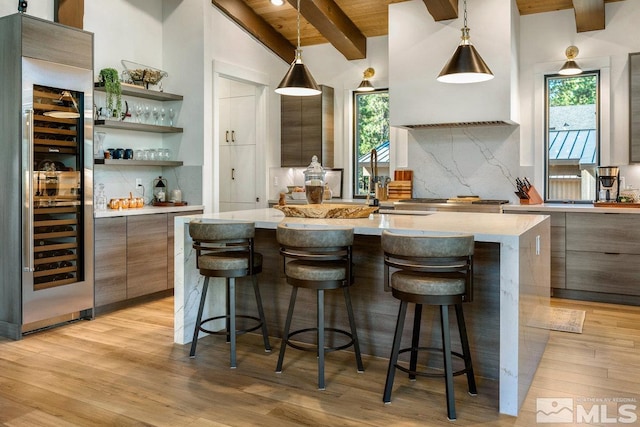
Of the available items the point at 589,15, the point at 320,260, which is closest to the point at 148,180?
the point at 320,260

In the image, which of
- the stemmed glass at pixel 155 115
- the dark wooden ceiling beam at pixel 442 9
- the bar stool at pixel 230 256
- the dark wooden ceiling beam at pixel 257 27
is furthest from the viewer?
the dark wooden ceiling beam at pixel 257 27

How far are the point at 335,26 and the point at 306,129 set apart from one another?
130 centimetres

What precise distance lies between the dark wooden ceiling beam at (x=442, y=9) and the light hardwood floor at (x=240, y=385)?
318 centimetres

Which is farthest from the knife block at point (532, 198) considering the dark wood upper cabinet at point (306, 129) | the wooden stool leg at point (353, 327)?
the wooden stool leg at point (353, 327)

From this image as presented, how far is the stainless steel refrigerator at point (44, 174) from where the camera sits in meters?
3.73

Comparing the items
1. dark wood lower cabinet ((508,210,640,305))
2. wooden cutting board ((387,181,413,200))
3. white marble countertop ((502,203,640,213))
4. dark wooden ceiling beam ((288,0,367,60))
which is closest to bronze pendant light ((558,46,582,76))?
white marble countertop ((502,203,640,213))

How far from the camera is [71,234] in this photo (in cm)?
411

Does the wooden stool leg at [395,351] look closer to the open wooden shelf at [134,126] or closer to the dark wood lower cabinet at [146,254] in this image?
the dark wood lower cabinet at [146,254]

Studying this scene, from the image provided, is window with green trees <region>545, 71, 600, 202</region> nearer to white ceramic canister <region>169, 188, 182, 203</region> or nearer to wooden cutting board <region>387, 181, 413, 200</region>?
wooden cutting board <region>387, 181, 413, 200</region>

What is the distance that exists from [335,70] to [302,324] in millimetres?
4004

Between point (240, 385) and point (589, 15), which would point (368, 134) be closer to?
point (589, 15)

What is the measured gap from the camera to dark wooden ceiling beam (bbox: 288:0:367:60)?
5.48 m

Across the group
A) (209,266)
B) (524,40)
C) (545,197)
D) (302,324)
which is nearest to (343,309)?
(302,324)

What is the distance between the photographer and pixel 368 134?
21.6ft
